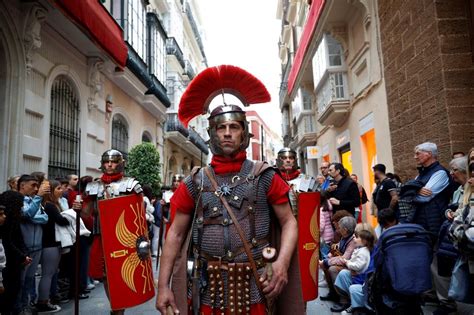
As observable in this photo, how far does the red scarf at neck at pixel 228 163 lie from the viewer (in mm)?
2188

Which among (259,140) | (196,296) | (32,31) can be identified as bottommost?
(196,296)

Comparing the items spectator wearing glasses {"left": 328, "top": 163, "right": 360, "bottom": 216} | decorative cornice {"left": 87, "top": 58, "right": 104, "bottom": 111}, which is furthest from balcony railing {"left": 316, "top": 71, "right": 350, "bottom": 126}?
decorative cornice {"left": 87, "top": 58, "right": 104, "bottom": 111}

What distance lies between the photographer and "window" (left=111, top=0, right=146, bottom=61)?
11906 millimetres

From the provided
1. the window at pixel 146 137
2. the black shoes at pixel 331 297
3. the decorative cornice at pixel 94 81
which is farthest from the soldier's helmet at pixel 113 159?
the window at pixel 146 137

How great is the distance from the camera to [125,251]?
3811 mm

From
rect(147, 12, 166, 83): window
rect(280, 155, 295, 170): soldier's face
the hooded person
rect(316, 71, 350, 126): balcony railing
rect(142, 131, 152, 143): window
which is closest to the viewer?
the hooded person

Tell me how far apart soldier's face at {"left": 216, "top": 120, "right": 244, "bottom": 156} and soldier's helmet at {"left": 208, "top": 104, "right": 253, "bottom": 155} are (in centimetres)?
2

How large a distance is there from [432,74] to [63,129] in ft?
26.0

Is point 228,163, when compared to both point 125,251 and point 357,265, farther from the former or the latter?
point 357,265

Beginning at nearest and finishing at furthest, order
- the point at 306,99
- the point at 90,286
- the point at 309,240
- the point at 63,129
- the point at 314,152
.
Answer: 1. the point at 309,240
2. the point at 90,286
3. the point at 63,129
4. the point at 314,152
5. the point at 306,99

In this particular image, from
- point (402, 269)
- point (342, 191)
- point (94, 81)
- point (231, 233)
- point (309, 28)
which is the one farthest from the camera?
point (309, 28)

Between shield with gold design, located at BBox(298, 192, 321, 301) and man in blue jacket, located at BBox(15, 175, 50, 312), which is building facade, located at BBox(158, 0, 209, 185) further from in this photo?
shield with gold design, located at BBox(298, 192, 321, 301)

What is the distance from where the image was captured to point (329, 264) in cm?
480

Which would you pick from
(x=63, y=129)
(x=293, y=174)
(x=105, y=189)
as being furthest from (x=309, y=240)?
(x=63, y=129)
